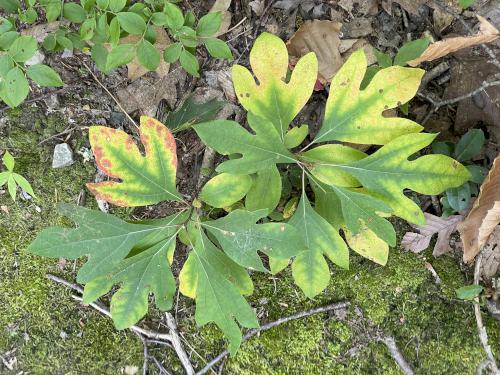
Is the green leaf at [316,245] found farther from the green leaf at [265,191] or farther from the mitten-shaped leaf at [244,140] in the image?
the mitten-shaped leaf at [244,140]

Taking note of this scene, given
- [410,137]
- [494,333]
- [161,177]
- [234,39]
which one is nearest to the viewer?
[410,137]

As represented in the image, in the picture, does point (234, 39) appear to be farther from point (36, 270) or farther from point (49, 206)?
point (36, 270)

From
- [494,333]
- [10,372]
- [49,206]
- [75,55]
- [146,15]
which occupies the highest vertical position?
[146,15]

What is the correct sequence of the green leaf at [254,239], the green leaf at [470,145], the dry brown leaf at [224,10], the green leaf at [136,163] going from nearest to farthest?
the green leaf at [254,239]
the green leaf at [136,163]
the green leaf at [470,145]
the dry brown leaf at [224,10]

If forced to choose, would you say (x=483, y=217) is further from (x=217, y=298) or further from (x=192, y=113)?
(x=192, y=113)

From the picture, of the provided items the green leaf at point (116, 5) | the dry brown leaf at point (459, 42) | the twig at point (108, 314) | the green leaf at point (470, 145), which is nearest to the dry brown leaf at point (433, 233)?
the green leaf at point (470, 145)

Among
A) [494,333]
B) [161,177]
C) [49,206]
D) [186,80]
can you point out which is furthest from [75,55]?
[494,333]

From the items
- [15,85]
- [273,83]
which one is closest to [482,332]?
[273,83]
